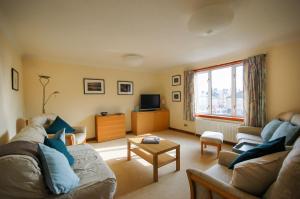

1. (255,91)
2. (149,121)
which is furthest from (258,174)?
(149,121)

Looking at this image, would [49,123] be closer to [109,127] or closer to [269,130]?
[109,127]

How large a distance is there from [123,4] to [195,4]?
0.81 metres

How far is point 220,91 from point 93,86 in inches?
146

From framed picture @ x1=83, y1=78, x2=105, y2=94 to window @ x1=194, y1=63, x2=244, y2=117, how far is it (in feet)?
9.72

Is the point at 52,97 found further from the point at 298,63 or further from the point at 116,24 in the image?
the point at 298,63

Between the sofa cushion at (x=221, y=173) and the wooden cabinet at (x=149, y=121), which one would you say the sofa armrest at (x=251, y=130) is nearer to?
the sofa cushion at (x=221, y=173)

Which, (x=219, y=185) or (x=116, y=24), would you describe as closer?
(x=219, y=185)

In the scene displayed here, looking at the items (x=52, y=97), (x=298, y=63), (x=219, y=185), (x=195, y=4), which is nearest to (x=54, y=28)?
(x=195, y=4)

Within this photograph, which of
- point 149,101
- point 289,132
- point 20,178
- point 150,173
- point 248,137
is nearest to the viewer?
point 20,178

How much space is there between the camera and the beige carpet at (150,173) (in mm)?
1937

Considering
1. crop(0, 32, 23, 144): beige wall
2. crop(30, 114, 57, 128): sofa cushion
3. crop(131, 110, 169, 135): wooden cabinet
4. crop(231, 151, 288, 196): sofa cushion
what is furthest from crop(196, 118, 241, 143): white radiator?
crop(0, 32, 23, 144): beige wall

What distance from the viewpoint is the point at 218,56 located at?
12.6 feet

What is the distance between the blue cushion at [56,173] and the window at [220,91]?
12.4ft

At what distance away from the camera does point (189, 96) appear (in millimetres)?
4602
